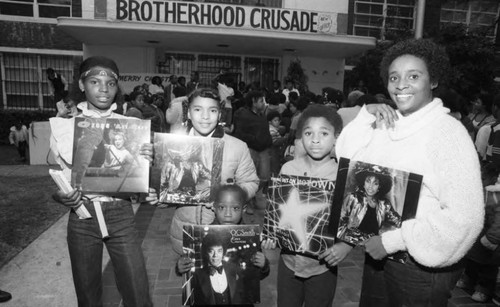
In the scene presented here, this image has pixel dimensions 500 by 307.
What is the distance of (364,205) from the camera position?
1.98 m

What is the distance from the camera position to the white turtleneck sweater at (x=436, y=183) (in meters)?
1.71

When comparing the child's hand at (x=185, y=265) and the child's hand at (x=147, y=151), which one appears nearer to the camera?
the child's hand at (x=185, y=265)

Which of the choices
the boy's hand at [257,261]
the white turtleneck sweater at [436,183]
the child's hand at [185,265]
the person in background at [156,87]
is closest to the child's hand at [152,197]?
the child's hand at [185,265]

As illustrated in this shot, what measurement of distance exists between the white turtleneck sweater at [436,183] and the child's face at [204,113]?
1.14 m

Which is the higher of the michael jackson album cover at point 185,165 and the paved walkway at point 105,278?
the michael jackson album cover at point 185,165

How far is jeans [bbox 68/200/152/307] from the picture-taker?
2.57 meters

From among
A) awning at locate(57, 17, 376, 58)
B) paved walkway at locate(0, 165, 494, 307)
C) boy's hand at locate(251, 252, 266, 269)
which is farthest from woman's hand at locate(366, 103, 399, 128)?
awning at locate(57, 17, 376, 58)

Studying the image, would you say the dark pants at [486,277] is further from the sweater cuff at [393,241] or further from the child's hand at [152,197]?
the child's hand at [152,197]

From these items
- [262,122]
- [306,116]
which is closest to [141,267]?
[306,116]

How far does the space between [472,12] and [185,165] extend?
2003cm

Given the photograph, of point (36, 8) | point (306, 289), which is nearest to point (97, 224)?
point (306, 289)

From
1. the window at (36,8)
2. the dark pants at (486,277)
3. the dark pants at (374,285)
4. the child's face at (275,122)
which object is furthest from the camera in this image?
the window at (36,8)

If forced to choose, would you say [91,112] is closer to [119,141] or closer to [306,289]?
[119,141]

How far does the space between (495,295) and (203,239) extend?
3372 millimetres
